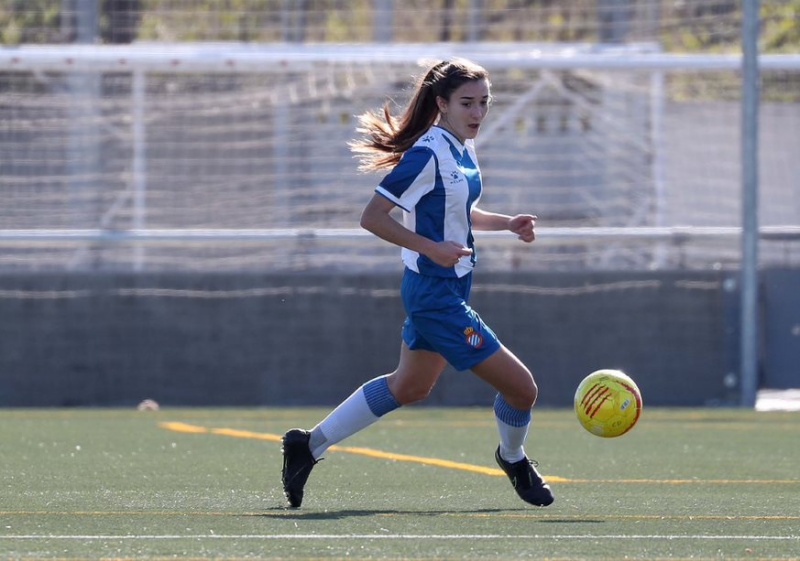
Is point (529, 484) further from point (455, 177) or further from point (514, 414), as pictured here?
point (455, 177)

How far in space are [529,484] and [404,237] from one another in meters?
1.21

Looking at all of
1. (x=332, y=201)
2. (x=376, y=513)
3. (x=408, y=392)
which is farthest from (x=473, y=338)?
(x=332, y=201)

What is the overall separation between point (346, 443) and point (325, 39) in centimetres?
1065

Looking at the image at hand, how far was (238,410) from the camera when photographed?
13516mm

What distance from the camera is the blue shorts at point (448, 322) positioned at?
648cm

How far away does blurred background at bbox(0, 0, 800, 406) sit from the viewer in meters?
14.2

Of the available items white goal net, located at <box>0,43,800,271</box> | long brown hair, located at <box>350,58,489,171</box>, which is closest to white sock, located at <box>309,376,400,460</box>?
long brown hair, located at <box>350,58,489,171</box>

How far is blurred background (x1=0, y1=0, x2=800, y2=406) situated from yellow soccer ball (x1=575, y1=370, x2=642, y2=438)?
7081 millimetres

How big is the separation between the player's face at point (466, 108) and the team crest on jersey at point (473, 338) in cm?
88

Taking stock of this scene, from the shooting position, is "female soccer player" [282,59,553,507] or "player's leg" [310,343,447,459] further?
"player's leg" [310,343,447,459]

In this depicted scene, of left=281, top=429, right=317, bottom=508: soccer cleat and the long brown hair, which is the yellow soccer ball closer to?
left=281, top=429, right=317, bottom=508: soccer cleat

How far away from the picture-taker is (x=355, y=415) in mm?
6840

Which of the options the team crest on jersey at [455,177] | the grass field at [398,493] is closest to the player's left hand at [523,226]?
the team crest on jersey at [455,177]

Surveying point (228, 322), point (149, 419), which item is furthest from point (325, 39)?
point (149, 419)
